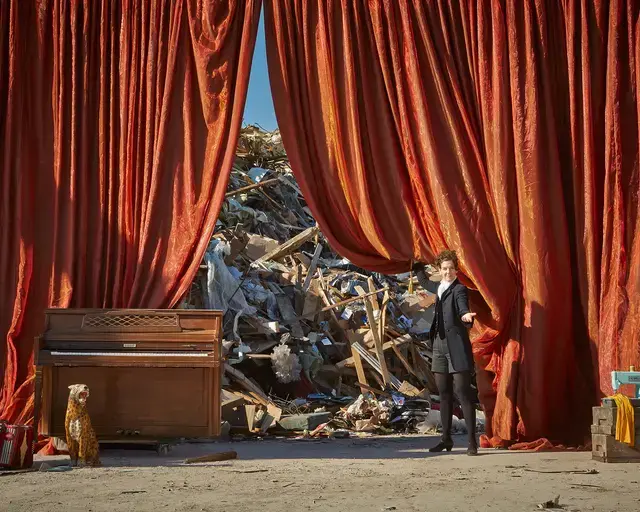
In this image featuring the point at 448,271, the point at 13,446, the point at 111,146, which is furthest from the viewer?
the point at 111,146

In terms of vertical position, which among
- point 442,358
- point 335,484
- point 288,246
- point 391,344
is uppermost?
point 288,246

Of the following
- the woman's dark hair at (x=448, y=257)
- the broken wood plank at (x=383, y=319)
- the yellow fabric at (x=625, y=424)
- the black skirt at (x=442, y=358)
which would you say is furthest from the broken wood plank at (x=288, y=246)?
the yellow fabric at (x=625, y=424)

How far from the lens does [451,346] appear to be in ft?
19.9

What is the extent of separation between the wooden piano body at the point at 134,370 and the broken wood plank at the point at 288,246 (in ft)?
17.8

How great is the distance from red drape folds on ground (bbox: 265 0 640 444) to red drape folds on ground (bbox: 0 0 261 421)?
54cm

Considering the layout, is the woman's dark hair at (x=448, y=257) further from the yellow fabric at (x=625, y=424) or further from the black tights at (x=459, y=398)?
the yellow fabric at (x=625, y=424)

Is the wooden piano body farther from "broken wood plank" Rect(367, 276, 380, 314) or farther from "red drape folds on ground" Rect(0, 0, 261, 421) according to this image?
"broken wood plank" Rect(367, 276, 380, 314)

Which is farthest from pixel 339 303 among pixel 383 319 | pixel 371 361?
pixel 371 361

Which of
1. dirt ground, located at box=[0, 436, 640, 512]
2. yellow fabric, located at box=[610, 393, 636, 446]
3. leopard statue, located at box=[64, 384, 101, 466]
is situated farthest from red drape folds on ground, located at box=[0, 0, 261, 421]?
yellow fabric, located at box=[610, 393, 636, 446]

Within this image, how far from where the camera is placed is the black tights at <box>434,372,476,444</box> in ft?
19.5

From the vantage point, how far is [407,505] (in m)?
3.74

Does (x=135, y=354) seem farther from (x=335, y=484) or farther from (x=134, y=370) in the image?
(x=335, y=484)

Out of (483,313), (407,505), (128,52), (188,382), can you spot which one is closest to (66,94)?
(128,52)

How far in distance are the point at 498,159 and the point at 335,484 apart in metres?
2.95
